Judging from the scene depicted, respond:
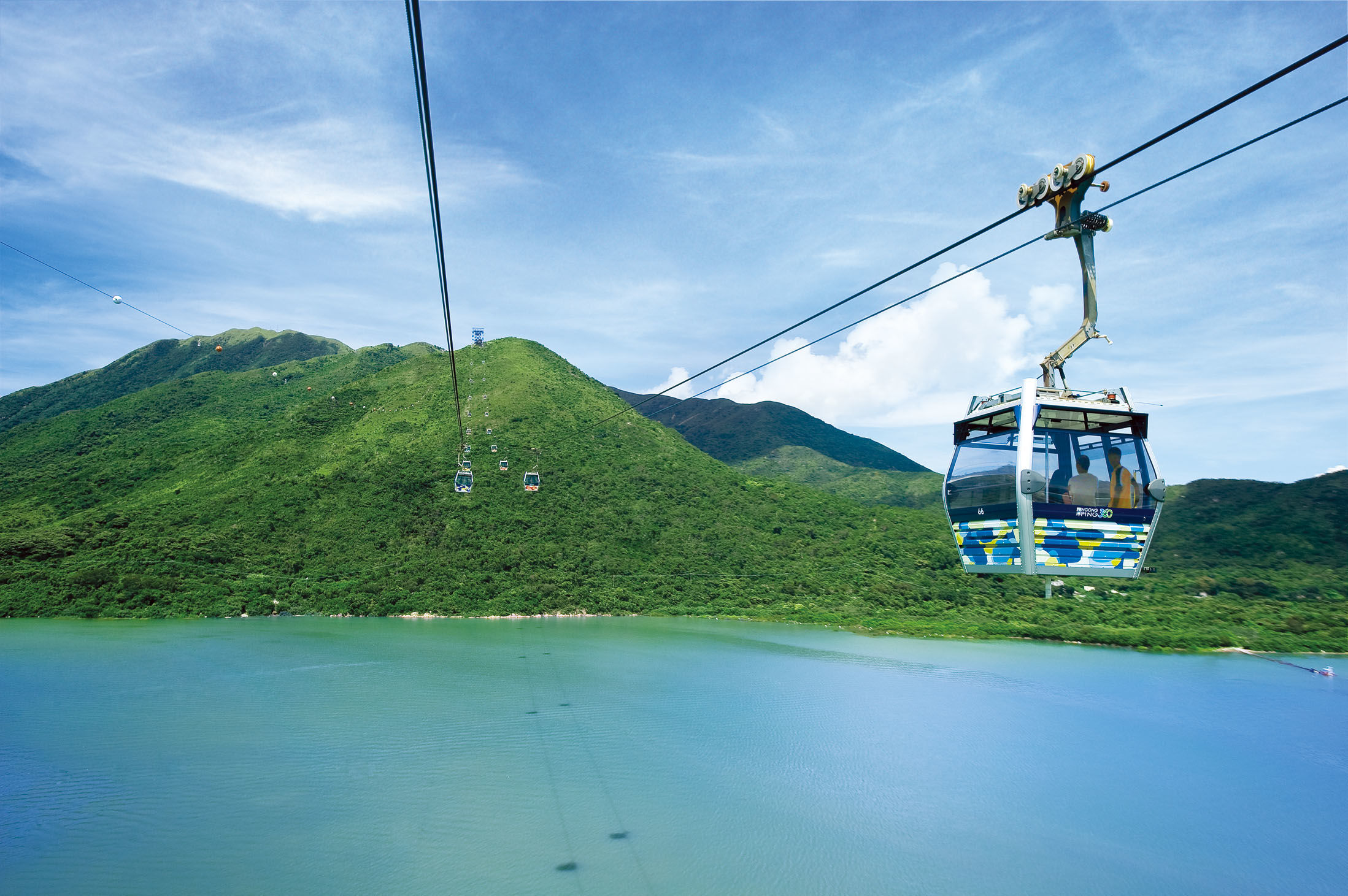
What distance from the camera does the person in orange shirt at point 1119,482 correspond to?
663 cm

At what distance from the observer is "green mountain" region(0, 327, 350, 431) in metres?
75.6

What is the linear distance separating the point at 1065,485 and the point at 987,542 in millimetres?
916

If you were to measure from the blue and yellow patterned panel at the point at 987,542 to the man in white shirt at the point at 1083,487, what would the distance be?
0.62m

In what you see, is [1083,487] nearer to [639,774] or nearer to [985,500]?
[985,500]

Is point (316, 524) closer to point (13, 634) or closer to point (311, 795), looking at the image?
point (13, 634)

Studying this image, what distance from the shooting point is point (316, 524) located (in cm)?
5141

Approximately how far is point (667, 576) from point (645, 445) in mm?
17596

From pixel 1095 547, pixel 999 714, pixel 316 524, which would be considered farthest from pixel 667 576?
pixel 1095 547

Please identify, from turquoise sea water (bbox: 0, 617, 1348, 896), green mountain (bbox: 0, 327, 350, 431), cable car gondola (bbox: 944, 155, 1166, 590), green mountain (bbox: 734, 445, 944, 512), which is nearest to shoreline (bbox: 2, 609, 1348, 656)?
turquoise sea water (bbox: 0, 617, 1348, 896)

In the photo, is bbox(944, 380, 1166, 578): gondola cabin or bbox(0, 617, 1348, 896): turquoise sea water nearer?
bbox(944, 380, 1166, 578): gondola cabin

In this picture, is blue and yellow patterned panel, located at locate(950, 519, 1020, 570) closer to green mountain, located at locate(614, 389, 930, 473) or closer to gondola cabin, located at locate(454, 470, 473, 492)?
gondola cabin, located at locate(454, 470, 473, 492)

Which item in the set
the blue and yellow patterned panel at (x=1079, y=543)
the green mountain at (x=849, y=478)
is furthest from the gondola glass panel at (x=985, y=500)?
the green mountain at (x=849, y=478)

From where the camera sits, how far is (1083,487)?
6613 millimetres

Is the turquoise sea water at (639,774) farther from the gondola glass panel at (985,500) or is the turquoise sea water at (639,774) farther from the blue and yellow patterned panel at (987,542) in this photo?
the gondola glass panel at (985,500)
